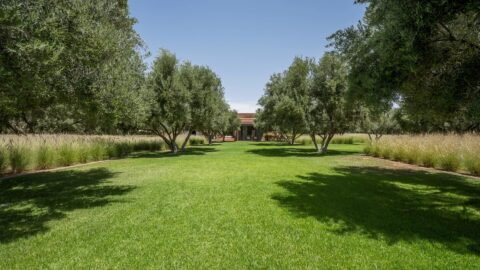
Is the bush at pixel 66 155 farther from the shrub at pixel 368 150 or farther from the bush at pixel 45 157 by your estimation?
the shrub at pixel 368 150

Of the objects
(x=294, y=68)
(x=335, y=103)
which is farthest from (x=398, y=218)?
(x=294, y=68)

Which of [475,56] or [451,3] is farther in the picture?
[475,56]

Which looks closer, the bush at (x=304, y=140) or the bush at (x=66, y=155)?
the bush at (x=66, y=155)

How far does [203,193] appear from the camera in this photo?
8.34 m

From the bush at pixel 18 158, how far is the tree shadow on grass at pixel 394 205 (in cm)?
1202

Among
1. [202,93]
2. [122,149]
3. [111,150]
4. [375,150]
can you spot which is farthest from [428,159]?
[122,149]

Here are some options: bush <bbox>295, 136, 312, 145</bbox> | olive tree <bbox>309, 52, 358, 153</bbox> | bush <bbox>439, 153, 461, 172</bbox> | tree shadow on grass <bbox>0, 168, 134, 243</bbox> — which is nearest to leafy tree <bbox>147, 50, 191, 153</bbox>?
tree shadow on grass <bbox>0, 168, 134, 243</bbox>

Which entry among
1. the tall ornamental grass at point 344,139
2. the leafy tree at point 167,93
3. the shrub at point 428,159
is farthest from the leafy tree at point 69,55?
the tall ornamental grass at point 344,139

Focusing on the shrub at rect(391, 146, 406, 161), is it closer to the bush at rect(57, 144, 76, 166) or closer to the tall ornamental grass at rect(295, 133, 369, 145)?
the bush at rect(57, 144, 76, 166)

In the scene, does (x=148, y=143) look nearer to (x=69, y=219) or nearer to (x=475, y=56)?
(x=69, y=219)

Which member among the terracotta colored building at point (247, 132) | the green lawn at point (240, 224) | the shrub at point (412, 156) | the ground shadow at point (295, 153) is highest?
the terracotta colored building at point (247, 132)

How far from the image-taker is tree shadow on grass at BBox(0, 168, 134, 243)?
5868 millimetres

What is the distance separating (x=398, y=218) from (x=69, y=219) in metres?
7.07

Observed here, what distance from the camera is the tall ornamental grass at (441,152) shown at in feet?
42.0
